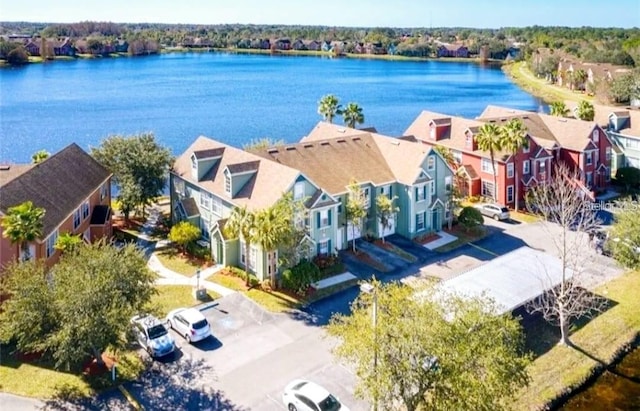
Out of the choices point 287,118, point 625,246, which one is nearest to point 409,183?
point 625,246

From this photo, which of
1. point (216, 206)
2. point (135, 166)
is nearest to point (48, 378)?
point (216, 206)

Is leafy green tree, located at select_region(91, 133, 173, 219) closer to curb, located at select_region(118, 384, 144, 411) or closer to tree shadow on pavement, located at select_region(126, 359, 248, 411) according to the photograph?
tree shadow on pavement, located at select_region(126, 359, 248, 411)

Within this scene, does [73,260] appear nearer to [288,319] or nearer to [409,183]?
[288,319]

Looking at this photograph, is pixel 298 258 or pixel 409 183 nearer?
pixel 298 258

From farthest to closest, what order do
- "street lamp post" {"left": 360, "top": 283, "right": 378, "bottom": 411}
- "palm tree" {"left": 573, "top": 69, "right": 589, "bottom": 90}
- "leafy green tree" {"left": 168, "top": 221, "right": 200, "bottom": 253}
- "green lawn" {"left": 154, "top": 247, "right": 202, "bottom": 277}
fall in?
"palm tree" {"left": 573, "top": 69, "right": 589, "bottom": 90}, "leafy green tree" {"left": 168, "top": 221, "right": 200, "bottom": 253}, "green lawn" {"left": 154, "top": 247, "right": 202, "bottom": 277}, "street lamp post" {"left": 360, "top": 283, "right": 378, "bottom": 411}

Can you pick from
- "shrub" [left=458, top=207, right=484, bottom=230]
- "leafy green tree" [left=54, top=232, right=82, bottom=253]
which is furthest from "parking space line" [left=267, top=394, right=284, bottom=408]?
"shrub" [left=458, top=207, right=484, bottom=230]

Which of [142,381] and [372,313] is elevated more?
[372,313]
